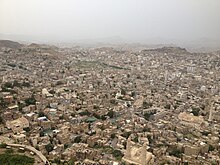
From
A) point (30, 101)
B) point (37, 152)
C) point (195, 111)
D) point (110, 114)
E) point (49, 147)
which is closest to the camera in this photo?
point (37, 152)

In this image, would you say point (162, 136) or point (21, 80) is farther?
point (21, 80)

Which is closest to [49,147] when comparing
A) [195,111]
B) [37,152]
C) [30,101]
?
[37,152]

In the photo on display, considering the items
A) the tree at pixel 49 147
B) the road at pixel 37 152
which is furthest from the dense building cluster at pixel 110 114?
the road at pixel 37 152

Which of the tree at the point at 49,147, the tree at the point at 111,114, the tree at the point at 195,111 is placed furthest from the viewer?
the tree at the point at 195,111

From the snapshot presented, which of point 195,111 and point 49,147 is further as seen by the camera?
point 195,111

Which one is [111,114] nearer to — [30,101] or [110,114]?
[110,114]

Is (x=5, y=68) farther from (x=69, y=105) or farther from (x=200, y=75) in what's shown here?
(x=200, y=75)

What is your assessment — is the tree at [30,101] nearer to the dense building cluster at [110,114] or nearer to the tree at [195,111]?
the dense building cluster at [110,114]

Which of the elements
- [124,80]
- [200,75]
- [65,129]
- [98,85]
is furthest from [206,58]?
[65,129]
